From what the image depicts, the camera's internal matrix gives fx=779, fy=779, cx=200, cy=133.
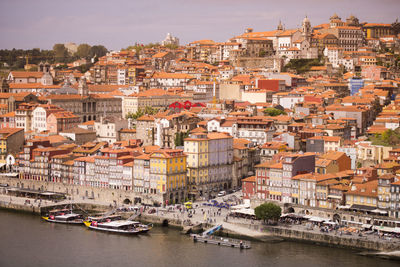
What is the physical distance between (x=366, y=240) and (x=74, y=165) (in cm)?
1963

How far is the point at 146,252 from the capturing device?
3441 cm

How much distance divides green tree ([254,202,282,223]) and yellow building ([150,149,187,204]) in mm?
6561

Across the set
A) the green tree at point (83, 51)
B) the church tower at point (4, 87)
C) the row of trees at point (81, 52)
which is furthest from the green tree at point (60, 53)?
the church tower at point (4, 87)

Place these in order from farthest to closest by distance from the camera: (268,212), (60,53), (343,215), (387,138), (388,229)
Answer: (60,53)
(387,138)
(268,212)
(343,215)
(388,229)

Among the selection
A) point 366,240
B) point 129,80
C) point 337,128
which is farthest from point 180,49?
point 366,240

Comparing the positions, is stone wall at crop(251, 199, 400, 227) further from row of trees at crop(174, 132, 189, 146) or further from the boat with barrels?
row of trees at crop(174, 132, 189, 146)

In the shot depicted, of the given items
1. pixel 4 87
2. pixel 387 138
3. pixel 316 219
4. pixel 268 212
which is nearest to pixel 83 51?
pixel 4 87

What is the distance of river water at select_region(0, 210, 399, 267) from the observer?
32.5 m

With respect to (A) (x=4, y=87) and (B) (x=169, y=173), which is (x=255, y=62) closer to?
(A) (x=4, y=87)

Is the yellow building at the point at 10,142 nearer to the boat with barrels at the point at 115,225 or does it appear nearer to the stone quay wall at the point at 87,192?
the stone quay wall at the point at 87,192

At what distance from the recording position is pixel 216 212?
3950 cm

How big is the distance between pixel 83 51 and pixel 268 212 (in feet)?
255

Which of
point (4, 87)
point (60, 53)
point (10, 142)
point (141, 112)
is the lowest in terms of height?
point (10, 142)

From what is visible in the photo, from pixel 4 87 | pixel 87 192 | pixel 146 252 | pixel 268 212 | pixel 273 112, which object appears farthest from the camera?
pixel 4 87
